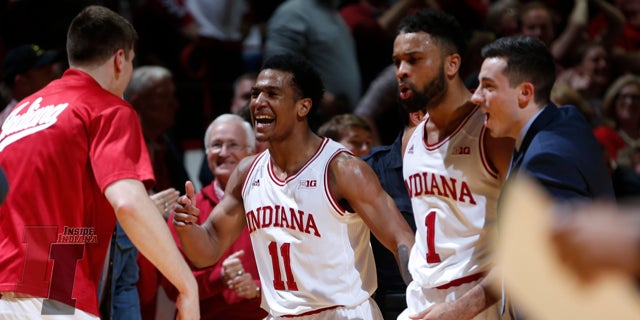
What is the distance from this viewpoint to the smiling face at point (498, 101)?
3.80 metres

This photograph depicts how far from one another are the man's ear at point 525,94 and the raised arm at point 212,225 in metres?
1.51

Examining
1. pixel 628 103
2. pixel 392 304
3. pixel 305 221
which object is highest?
pixel 305 221

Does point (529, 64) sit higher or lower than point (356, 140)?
higher

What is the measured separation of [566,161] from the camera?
346 cm

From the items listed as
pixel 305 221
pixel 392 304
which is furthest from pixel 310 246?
pixel 392 304

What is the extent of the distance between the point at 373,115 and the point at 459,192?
3.40 m

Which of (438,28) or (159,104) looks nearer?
(438,28)

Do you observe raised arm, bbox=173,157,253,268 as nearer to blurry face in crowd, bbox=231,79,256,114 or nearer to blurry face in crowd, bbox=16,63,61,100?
blurry face in crowd, bbox=16,63,61,100

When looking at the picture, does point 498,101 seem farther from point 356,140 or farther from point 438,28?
point 356,140

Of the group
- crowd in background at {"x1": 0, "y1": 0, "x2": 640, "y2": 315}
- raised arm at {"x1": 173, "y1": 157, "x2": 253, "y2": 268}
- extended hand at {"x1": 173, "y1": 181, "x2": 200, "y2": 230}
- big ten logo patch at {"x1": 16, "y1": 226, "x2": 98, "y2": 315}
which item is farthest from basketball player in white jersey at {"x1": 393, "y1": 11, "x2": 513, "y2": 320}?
crowd in background at {"x1": 0, "y1": 0, "x2": 640, "y2": 315}

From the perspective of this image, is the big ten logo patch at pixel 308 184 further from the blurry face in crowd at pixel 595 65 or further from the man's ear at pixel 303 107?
the blurry face in crowd at pixel 595 65

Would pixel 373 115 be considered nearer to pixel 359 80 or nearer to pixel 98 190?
pixel 359 80

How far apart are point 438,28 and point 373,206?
3.10 ft

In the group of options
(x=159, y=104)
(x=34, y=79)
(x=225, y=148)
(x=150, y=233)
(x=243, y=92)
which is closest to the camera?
(x=150, y=233)
